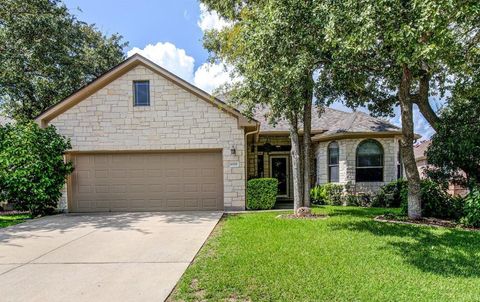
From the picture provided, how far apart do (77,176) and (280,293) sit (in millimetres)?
10654

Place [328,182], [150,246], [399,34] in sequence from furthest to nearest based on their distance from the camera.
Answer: [328,182] < [150,246] < [399,34]

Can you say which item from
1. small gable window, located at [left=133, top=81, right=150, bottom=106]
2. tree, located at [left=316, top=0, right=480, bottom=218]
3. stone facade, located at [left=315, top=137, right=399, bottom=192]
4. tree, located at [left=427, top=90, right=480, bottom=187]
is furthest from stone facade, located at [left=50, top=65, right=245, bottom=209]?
tree, located at [left=427, top=90, right=480, bottom=187]

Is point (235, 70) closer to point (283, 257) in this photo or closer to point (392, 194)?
point (283, 257)

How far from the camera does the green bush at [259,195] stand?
12094 millimetres

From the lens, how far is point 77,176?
12273mm

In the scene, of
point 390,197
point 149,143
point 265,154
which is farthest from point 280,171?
point 149,143

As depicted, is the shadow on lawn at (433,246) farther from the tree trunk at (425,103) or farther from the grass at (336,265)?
the tree trunk at (425,103)

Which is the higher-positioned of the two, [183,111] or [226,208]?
[183,111]

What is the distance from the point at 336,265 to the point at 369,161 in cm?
981

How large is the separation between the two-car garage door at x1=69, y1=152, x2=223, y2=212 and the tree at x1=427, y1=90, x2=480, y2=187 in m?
7.50

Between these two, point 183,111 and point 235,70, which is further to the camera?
point 183,111

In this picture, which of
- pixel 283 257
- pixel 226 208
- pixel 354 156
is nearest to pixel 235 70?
pixel 226 208

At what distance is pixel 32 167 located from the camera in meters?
11.0

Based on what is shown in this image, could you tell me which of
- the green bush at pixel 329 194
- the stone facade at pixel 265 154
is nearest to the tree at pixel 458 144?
the green bush at pixel 329 194
